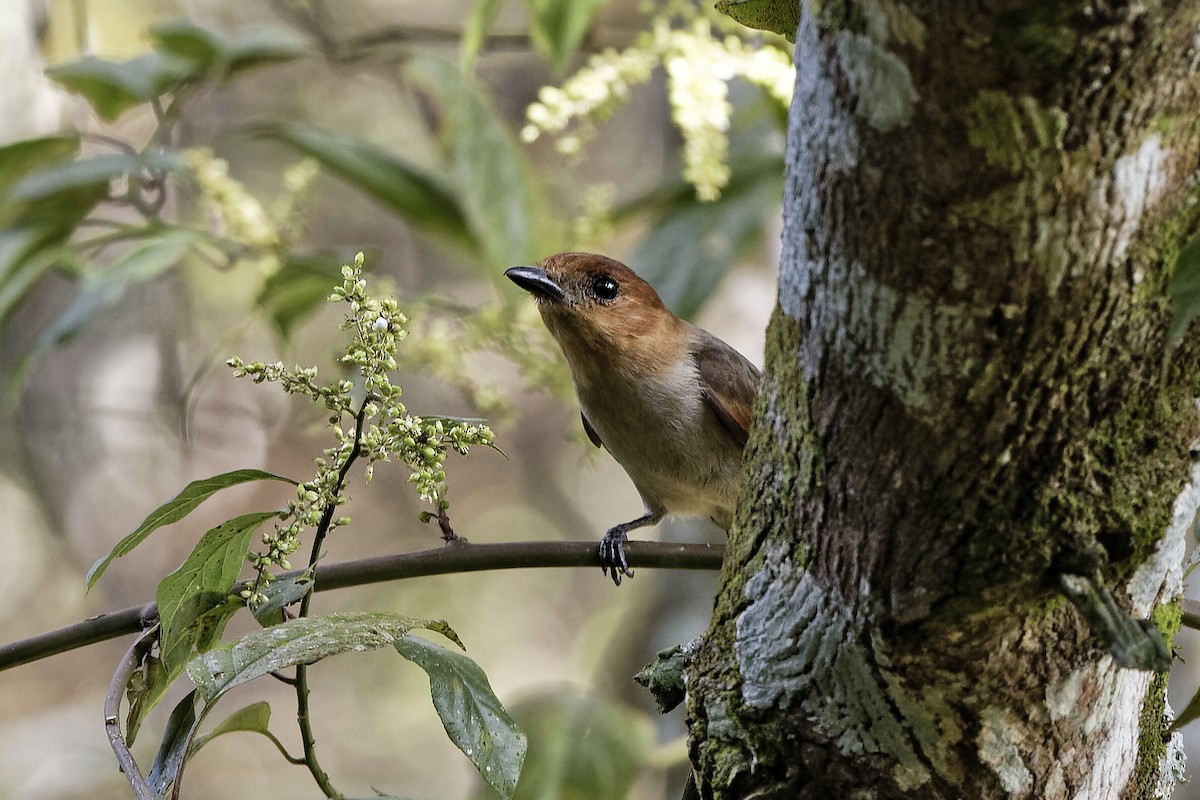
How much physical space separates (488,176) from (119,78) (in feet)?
3.25

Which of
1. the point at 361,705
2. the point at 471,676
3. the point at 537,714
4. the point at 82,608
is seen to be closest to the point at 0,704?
the point at 82,608

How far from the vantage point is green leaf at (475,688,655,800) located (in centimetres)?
292

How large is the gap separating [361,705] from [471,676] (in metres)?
6.08

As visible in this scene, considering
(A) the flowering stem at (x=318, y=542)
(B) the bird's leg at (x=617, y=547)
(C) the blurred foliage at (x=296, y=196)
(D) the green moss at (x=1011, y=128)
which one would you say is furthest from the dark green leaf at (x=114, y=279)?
(D) the green moss at (x=1011, y=128)

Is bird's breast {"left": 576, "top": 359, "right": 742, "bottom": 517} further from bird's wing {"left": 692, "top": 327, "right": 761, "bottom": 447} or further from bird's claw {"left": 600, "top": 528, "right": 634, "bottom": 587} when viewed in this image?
bird's claw {"left": 600, "top": 528, "right": 634, "bottom": 587}

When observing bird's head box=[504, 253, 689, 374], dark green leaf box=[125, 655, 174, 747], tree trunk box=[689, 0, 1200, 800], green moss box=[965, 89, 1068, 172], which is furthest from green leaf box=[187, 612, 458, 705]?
bird's head box=[504, 253, 689, 374]

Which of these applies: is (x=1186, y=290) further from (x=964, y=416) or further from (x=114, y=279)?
(x=114, y=279)

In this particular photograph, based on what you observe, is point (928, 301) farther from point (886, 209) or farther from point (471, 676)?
point (471, 676)

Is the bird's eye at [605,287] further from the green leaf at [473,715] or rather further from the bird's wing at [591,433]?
the green leaf at [473,715]

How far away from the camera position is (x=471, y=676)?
1358 mm

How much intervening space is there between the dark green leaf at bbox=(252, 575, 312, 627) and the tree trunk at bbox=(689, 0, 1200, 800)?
0.51 meters

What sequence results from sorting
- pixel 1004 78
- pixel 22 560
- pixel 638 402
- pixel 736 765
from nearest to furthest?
pixel 1004 78 < pixel 736 765 < pixel 638 402 < pixel 22 560

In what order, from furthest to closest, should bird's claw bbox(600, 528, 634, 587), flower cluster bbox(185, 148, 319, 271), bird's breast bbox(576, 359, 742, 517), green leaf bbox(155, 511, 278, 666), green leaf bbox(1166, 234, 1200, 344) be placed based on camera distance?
1. flower cluster bbox(185, 148, 319, 271)
2. bird's breast bbox(576, 359, 742, 517)
3. bird's claw bbox(600, 528, 634, 587)
4. green leaf bbox(155, 511, 278, 666)
5. green leaf bbox(1166, 234, 1200, 344)

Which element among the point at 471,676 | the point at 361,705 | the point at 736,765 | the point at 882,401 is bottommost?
the point at 361,705
